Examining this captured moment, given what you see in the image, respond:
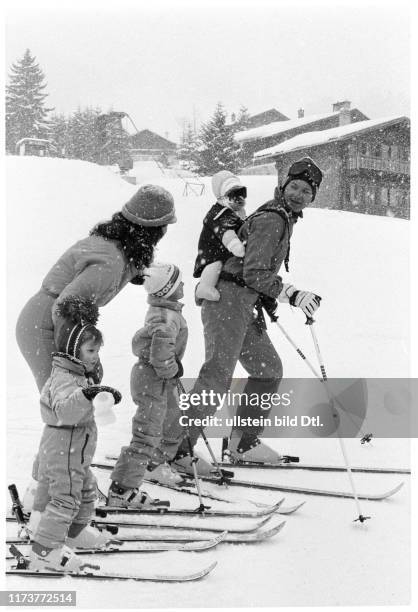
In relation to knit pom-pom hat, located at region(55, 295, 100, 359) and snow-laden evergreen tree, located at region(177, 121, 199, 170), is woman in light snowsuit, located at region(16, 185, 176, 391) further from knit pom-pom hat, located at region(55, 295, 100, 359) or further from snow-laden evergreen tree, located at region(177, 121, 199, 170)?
snow-laden evergreen tree, located at region(177, 121, 199, 170)

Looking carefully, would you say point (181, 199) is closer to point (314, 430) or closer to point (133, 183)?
point (133, 183)

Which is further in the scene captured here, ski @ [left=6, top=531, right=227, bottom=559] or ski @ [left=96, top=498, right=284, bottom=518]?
ski @ [left=96, top=498, right=284, bottom=518]

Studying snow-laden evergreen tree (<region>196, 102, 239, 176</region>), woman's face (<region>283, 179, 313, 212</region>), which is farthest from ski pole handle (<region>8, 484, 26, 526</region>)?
snow-laden evergreen tree (<region>196, 102, 239, 176</region>)

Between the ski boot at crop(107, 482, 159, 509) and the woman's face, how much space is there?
5.77 feet

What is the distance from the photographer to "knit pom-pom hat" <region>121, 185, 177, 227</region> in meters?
3.10

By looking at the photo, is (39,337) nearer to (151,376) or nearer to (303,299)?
(151,376)

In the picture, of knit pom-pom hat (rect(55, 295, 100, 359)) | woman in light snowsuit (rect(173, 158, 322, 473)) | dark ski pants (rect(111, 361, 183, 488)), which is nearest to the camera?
knit pom-pom hat (rect(55, 295, 100, 359))

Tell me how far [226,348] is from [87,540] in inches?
54.3

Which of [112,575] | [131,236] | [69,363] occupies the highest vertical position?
[131,236]

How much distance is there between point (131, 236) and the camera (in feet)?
10.2

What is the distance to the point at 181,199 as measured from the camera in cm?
991

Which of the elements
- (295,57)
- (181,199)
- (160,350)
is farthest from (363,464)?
(181,199)

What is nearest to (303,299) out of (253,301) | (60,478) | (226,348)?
(253,301)

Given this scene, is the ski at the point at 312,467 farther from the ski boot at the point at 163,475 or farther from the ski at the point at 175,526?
the ski at the point at 175,526
